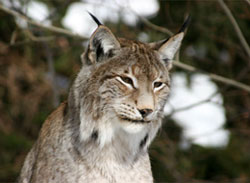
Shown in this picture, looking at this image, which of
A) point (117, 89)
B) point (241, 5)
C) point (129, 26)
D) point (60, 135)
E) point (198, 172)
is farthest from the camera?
point (198, 172)

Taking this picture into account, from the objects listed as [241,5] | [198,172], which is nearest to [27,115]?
[198,172]

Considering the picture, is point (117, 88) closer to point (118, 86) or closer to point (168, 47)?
point (118, 86)

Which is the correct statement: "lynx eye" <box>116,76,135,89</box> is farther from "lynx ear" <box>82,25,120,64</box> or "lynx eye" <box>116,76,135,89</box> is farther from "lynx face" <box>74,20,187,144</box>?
"lynx ear" <box>82,25,120,64</box>

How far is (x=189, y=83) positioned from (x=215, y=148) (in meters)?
1.57

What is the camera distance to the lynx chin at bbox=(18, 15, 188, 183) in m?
3.93

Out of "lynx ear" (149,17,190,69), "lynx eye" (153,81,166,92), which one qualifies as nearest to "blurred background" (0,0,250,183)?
"lynx ear" (149,17,190,69)

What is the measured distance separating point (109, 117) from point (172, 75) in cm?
359

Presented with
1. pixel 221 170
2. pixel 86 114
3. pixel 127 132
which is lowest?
pixel 221 170

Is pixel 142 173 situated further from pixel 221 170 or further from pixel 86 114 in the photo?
pixel 221 170

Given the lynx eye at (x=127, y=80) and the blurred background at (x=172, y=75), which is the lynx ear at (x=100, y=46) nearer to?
the lynx eye at (x=127, y=80)

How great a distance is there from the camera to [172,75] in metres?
7.45

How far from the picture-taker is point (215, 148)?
8.79 meters

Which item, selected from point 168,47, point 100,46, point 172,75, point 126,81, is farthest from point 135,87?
point 172,75

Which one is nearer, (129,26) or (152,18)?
(129,26)
